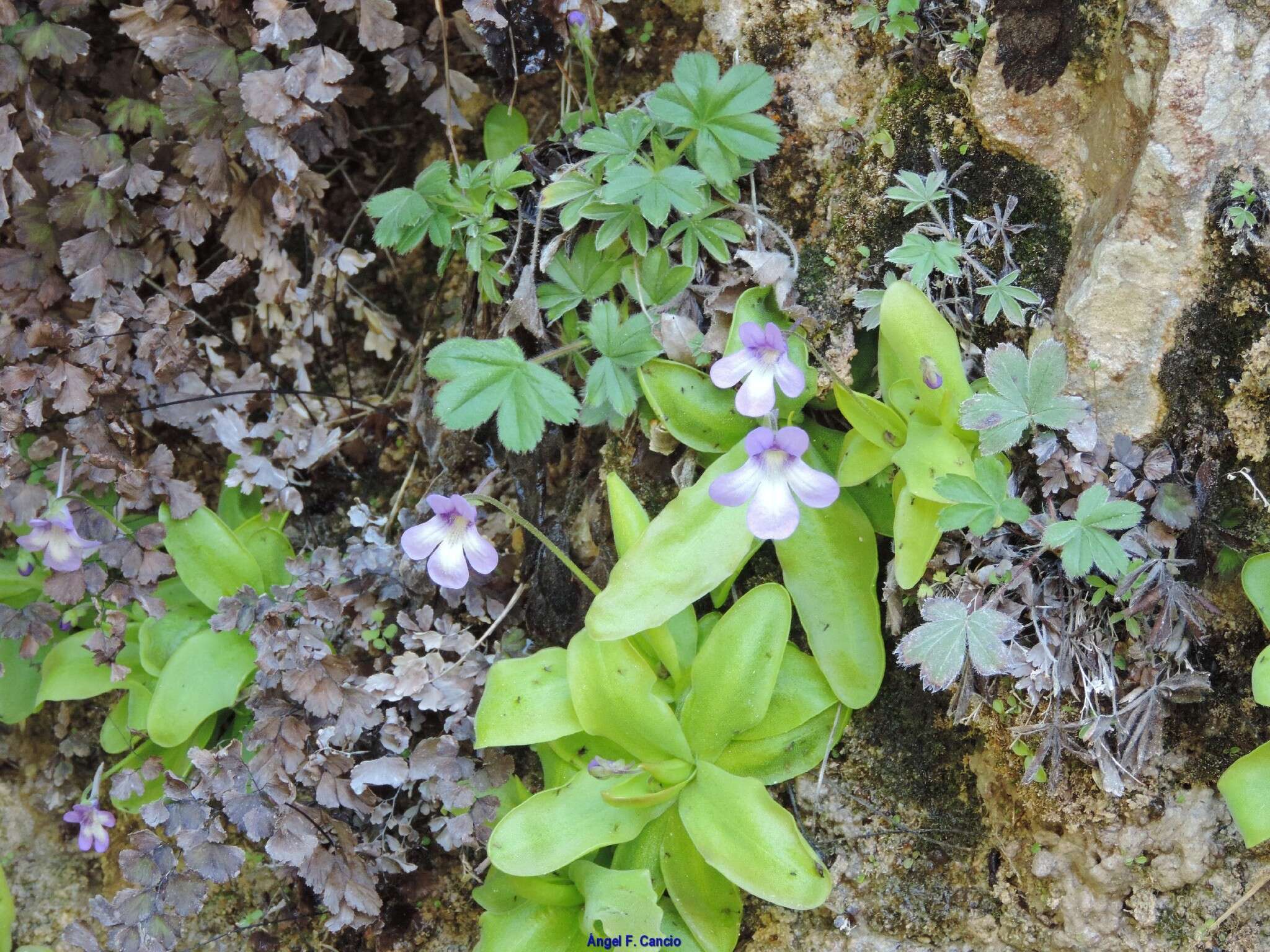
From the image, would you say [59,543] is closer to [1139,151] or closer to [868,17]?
[868,17]

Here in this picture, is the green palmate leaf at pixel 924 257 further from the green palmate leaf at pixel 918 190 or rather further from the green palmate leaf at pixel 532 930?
the green palmate leaf at pixel 532 930

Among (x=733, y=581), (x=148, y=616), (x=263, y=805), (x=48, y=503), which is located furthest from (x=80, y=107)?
(x=733, y=581)

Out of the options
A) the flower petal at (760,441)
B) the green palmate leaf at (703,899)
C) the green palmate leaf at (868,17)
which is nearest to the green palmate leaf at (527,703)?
the green palmate leaf at (703,899)

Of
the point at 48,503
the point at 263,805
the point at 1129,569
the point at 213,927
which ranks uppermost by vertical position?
the point at 1129,569

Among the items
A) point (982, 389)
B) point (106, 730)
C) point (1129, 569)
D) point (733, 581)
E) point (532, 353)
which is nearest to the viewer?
point (1129, 569)

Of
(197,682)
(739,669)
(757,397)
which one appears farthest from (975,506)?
(197,682)

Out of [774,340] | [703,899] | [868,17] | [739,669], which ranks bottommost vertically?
[703,899]

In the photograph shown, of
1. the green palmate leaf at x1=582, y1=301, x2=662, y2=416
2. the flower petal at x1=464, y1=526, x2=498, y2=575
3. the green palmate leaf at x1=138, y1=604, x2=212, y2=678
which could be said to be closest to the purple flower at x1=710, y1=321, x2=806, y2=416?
the green palmate leaf at x1=582, y1=301, x2=662, y2=416

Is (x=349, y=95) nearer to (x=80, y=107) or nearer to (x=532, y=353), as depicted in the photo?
(x=80, y=107)
